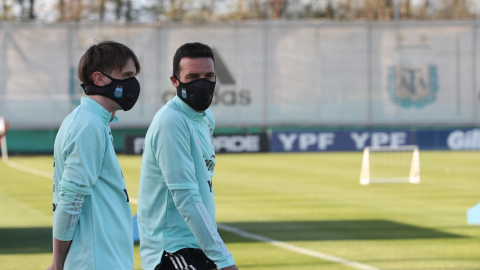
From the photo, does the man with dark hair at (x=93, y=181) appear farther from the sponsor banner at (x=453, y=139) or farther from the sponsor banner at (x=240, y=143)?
the sponsor banner at (x=453, y=139)

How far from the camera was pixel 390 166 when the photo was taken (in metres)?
25.6

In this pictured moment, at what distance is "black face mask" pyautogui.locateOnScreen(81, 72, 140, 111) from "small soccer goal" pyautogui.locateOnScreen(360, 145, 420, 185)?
14616 mm

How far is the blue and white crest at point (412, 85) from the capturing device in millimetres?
30531

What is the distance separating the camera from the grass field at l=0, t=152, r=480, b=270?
923 cm

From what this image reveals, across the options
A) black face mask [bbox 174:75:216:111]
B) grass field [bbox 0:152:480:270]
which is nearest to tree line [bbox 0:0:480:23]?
grass field [bbox 0:152:480:270]

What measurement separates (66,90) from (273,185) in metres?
14.4

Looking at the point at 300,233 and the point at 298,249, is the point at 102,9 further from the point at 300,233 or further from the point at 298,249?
the point at 298,249

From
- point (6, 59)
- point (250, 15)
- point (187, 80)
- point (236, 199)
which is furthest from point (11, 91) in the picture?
point (250, 15)

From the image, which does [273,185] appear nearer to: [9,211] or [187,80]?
[9,211]

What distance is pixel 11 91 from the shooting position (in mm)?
30219

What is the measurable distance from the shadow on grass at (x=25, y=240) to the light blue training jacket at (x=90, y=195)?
6.32 m

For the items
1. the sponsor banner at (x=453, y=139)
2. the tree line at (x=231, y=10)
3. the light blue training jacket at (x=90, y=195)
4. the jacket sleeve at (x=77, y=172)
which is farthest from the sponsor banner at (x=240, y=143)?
the tree line at (x=231, y=10)

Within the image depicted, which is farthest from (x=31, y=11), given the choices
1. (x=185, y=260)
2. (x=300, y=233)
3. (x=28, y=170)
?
(x=185, y=260)

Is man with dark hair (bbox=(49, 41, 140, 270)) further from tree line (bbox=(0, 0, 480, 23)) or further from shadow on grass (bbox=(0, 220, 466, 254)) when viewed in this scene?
tree line (bbox=(0, 0, 480, 23))
